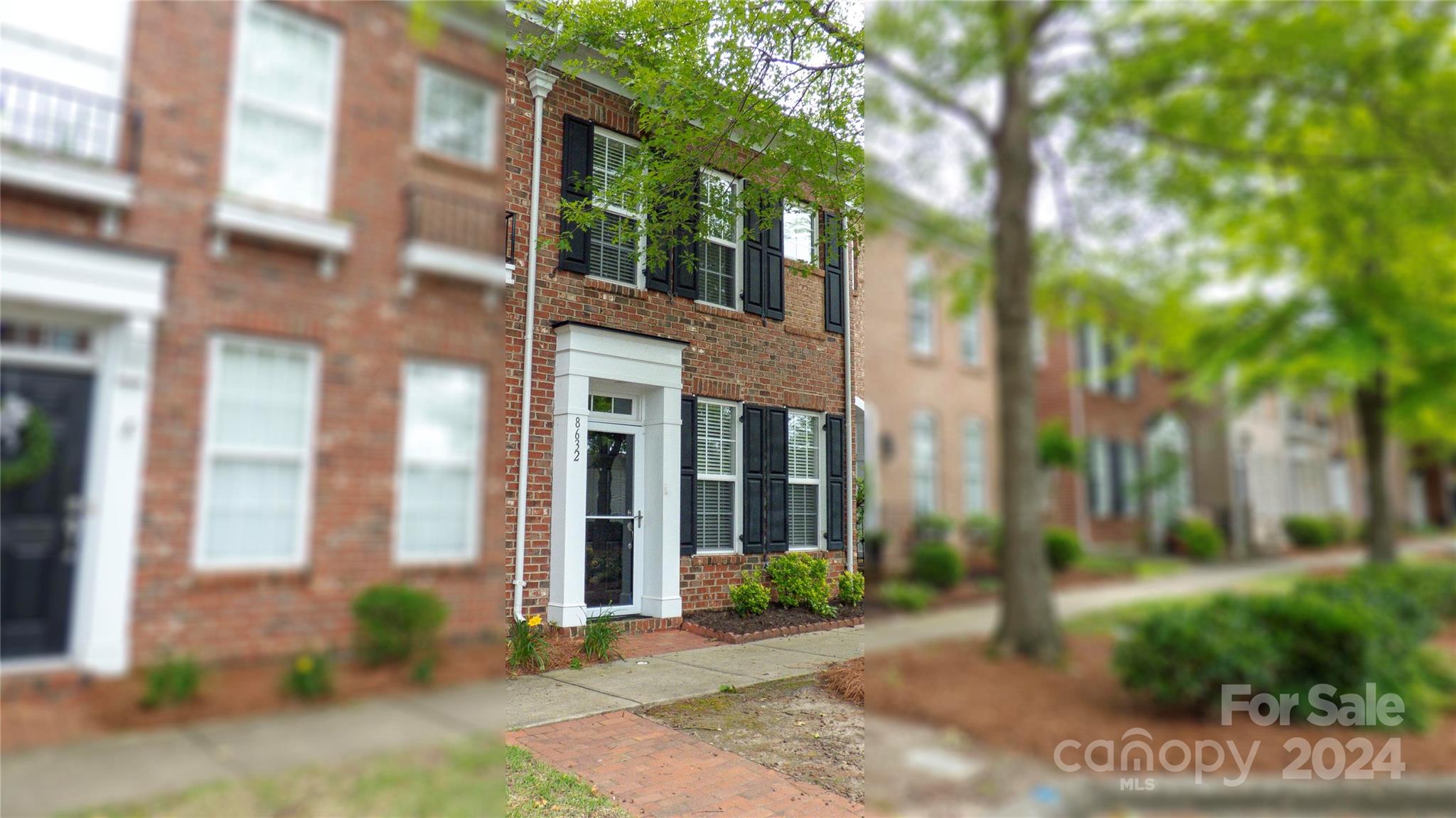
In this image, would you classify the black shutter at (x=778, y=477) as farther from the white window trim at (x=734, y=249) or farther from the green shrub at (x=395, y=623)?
the green shrub at (x=395, y=623)

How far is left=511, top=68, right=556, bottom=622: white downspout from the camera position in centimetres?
85

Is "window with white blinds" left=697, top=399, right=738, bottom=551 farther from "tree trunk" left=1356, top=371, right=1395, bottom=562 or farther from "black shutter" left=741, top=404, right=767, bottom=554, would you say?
"tree trunk" left=1356, top=371, right=1395, bottom=562

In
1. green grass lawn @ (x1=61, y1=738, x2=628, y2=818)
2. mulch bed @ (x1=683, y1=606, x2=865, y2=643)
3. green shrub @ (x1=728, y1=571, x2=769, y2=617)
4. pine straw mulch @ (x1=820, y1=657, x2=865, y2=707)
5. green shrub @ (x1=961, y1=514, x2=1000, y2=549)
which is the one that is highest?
green shrub @ (x1=961, y1=514, x2=1000, y2=549)

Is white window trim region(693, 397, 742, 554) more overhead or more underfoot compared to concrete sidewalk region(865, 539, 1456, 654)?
more overhead

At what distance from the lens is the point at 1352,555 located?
6.82 feet

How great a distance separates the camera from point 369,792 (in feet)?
1.88

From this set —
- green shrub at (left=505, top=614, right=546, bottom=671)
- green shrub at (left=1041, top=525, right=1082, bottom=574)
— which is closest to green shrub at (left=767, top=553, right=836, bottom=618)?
green shrub at (left=505, top=614, right=546, bottom=671)

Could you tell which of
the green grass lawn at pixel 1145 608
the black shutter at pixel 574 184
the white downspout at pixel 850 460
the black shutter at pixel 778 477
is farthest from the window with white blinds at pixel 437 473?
the green grass lawn at pixel 1145 608

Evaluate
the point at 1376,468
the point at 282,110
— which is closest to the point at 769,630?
the point at 282,110

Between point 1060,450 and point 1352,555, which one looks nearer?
point 1060,450

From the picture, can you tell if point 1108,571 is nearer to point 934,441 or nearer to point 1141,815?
point 934,441

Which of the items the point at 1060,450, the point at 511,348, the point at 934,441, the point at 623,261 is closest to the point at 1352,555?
the point at 1060,450

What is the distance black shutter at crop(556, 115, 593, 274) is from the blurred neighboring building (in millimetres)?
465

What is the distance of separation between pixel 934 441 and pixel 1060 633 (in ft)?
2.08
